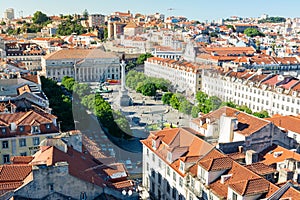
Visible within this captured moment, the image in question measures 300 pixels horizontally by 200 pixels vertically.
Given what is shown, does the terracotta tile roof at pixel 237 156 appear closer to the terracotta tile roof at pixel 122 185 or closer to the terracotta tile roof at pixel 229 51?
the terracotta tile roof at pixel 122 185

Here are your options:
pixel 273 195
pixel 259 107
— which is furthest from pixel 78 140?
pixel 259 107

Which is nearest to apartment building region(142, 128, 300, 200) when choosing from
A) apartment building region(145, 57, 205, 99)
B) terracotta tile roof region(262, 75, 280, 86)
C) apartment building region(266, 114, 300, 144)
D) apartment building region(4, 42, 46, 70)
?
apartment building region(266, 114, 300, 144)

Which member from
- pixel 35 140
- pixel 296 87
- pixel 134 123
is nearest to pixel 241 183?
pixel 35 140

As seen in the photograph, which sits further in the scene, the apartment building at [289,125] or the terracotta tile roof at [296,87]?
the terracotta tile roof at [296,87]

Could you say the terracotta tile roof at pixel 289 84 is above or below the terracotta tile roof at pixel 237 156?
above

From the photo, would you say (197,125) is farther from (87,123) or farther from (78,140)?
(87,123)

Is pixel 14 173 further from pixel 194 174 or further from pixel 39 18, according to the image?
pixel 39 18

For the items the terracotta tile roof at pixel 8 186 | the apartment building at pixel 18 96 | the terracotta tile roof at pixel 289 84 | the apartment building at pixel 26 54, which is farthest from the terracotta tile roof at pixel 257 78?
the apartment building at pixel 26 54
